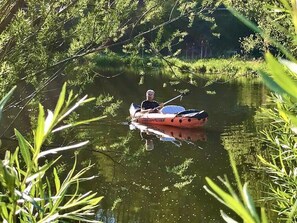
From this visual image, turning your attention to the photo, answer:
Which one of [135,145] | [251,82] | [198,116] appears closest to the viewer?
[135,145]

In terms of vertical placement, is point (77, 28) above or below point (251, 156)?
above

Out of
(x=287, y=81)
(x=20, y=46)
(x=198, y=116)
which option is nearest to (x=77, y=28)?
(x=20, y=46)

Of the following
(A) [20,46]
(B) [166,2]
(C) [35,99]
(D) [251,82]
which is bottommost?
(D) [251,82]

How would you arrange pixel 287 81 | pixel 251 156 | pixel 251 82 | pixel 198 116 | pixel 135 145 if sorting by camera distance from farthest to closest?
pixel 251 82, pixel 198 116, pixel 135 145, pixel 251 156, pixel 287 81

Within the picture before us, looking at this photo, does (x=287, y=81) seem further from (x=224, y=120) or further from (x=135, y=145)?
(x=224, y=120)

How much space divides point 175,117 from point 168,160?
139 inches

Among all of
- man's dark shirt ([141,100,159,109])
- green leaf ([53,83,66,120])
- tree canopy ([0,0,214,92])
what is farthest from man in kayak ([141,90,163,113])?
green leaf ([53,83,66,120])

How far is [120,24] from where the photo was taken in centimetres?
278

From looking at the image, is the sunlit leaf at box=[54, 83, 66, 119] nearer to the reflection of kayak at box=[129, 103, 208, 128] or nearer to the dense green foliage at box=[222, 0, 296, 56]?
the dense green foliage at box=[222, 0, 296, 56]

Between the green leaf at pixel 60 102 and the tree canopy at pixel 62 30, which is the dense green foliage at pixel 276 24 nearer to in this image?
the green leaf at pixel 60 102

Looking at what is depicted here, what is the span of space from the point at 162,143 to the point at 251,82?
34.0ft

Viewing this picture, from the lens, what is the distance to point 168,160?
29.5 feet

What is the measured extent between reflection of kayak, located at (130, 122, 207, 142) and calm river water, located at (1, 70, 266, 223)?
0.03 meters

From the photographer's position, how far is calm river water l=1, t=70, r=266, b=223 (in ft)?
20.0
